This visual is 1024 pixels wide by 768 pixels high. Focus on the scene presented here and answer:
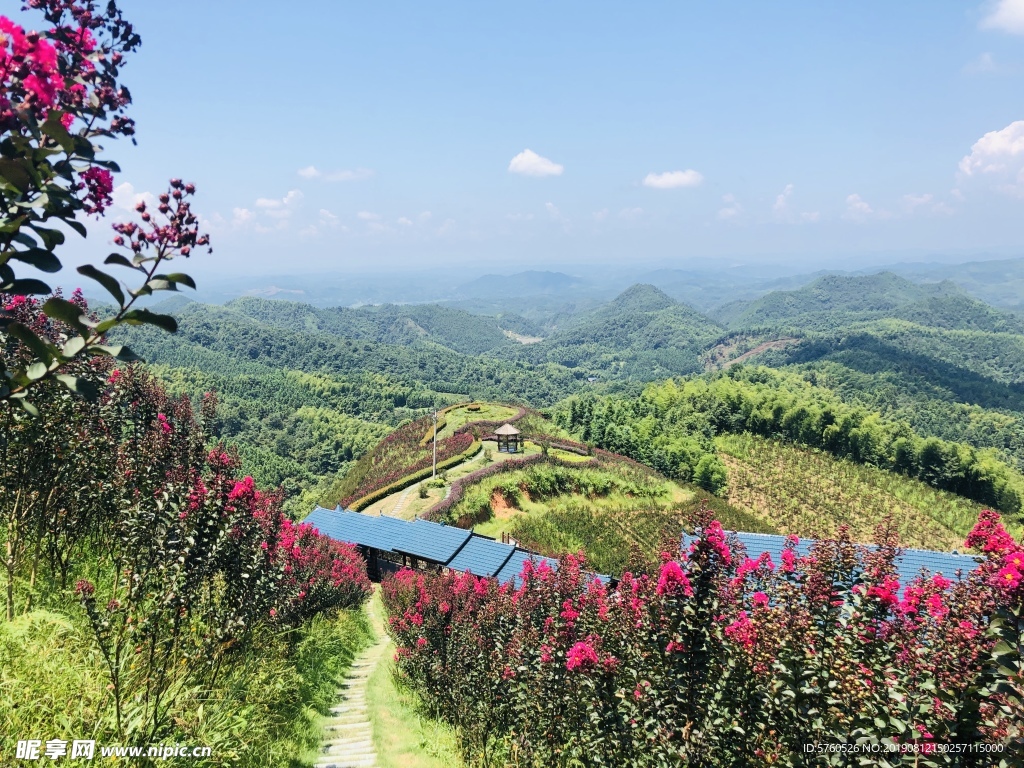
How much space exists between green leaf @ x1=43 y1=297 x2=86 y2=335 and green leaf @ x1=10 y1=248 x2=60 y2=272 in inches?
13.4

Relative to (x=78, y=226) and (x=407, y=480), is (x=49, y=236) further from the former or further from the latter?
(x=407, y=480)

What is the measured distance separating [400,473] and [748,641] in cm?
3435

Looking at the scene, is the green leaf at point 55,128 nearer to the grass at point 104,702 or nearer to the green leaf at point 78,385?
the green leaf at point 78,385

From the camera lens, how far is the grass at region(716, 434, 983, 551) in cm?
3797

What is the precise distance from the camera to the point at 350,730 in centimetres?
927

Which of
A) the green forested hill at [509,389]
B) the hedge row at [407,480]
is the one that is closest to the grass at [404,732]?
the hedge row at [407,480]

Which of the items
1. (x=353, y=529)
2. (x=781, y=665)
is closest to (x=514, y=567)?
(x=353, y=529)

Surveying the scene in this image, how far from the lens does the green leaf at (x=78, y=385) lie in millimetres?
1901

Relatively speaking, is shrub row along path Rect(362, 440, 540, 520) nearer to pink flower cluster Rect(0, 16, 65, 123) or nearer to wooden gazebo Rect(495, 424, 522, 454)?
wooden gazebo Rect(495, 424, 522, 454)

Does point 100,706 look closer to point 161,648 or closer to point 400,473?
point 161,648

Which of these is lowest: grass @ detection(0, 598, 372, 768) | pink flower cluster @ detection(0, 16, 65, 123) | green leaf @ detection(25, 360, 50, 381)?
grass @ detection(0, 598, 372, 768)

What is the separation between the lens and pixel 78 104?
9.24 ft

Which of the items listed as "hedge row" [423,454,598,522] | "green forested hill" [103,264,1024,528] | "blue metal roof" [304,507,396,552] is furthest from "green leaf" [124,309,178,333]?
"green forested hill" [103,264,1024,528]

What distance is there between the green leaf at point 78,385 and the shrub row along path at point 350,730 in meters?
7.75
